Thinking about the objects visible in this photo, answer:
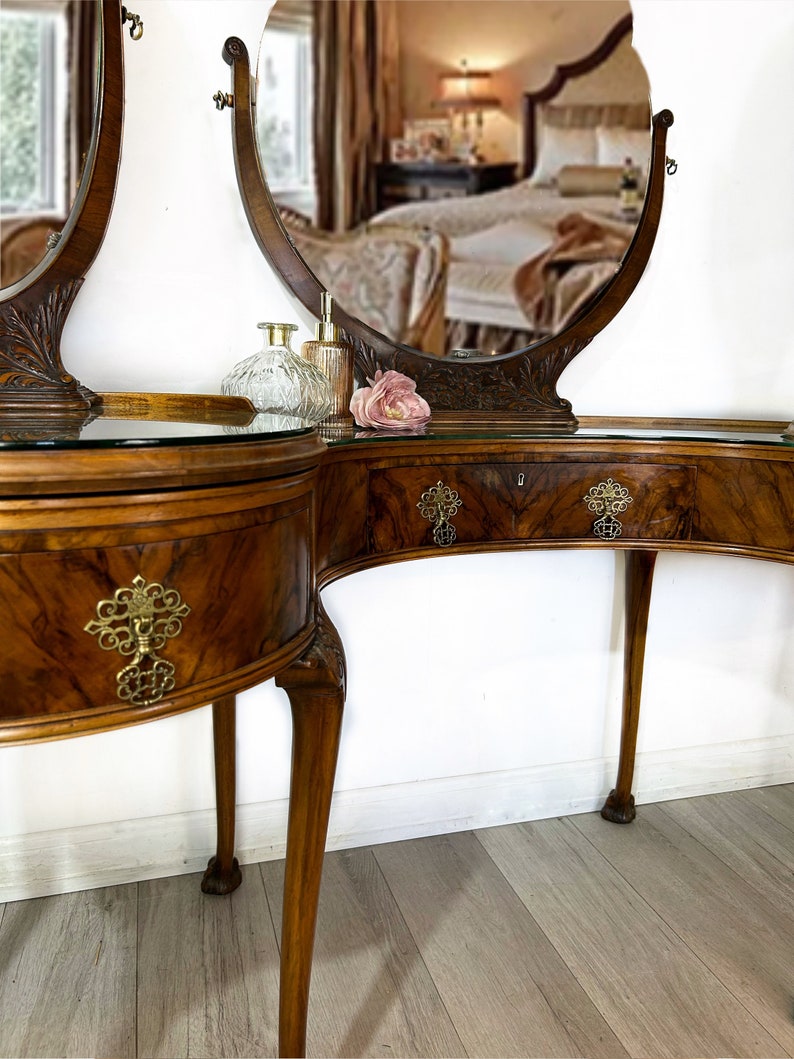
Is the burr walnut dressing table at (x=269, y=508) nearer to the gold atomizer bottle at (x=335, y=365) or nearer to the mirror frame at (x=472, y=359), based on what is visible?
the mirror frame at (x=472, y=359)

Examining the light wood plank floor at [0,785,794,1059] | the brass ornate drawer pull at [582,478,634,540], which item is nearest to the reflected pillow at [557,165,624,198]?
the brass ornate drawer pull at [582,478,634,540]

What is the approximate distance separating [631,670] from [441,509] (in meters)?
0.83

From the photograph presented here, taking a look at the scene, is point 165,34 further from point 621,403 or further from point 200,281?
point 621,403

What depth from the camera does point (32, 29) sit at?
1429 mm

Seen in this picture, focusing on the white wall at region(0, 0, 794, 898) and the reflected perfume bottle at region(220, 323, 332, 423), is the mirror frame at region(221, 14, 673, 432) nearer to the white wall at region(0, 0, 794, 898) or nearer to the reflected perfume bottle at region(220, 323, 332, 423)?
the white wall at region(0, 0, 794, 898)

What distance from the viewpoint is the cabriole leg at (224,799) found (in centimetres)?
182

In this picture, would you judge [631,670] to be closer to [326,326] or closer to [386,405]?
[386,405]

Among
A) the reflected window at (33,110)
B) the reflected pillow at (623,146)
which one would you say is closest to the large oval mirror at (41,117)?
the reflected window at (33,110)

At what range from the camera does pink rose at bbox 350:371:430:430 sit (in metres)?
1.57

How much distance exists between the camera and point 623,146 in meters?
1.90

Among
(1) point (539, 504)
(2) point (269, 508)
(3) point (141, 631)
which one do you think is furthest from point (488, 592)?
(3) point (141, 631)

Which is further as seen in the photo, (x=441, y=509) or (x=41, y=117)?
(x=441, y=509)

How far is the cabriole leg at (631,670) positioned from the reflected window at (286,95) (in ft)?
3.67

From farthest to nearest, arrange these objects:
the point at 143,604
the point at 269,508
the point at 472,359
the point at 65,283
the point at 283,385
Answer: the point at 472,359 < the point at 65,283 < the point at 283,385 < the point at 269,508 < the point at 143,604
